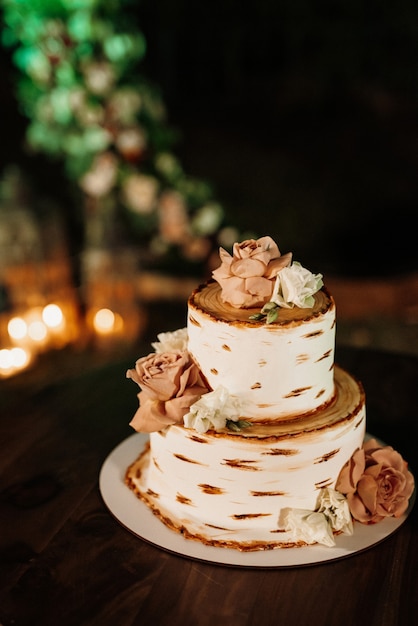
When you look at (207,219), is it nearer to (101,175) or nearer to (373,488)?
(101,175)

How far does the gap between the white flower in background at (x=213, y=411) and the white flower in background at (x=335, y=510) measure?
10.7 inches

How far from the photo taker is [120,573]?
1.44 meters

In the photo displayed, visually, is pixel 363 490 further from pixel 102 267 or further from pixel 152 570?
pixel 102 267

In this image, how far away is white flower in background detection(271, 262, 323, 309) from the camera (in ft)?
4.86

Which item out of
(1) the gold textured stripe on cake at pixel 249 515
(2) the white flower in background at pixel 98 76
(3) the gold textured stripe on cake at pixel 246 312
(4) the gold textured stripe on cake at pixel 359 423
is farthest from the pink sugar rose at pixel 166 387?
(2) the white flower in background at pixel 98 76

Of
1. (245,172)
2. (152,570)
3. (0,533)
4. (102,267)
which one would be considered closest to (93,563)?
(152,570)

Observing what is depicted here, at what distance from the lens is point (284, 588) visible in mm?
1392

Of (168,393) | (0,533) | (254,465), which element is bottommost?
(0,533)

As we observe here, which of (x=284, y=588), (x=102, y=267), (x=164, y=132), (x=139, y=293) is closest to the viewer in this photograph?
(x=284, y=588)

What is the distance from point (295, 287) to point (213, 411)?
0.30 m

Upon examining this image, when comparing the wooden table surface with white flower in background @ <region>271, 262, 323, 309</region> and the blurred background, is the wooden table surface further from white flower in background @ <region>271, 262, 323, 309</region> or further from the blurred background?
the blurred background

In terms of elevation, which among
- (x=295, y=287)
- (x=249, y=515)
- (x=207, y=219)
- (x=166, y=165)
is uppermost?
(x=295, y=287)

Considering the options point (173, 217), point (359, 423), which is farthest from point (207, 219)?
point (359, 423)

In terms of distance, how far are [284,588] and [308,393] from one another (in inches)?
15.6
